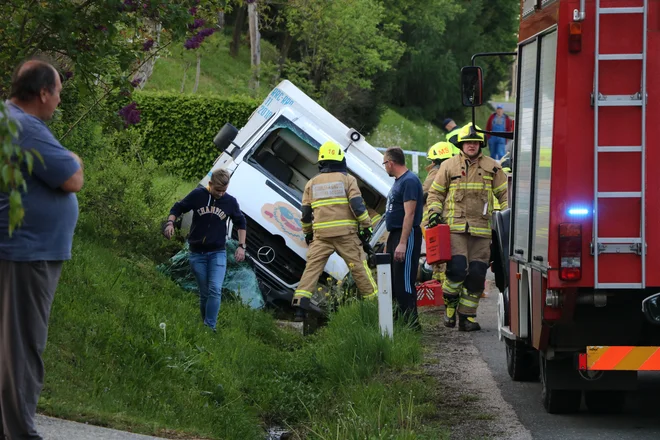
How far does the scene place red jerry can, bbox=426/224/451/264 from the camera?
38.3ft

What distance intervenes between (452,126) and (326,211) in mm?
11262

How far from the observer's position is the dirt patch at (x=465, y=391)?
751cm

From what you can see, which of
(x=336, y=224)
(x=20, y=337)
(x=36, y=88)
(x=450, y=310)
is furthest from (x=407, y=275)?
(x=36, y=88)

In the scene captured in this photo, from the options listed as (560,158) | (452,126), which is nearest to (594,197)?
(560,158)

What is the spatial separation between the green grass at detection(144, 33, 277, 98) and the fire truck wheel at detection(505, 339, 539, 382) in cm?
2071

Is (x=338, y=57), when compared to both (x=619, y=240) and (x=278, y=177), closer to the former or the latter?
(x=278, y=177)

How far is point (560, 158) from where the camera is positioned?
271 inches

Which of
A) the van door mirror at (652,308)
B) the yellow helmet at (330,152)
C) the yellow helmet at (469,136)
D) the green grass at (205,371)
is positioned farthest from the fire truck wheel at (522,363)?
the yellow helmet at (330,152)

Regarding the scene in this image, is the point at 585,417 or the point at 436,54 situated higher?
the point at 436,54

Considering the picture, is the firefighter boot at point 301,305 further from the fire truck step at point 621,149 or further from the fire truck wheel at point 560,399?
the fire truck step at point 621,149

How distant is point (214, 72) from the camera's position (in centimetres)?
3731

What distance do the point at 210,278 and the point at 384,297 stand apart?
5.64ft

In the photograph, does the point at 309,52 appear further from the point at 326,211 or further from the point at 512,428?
the point at 512,428

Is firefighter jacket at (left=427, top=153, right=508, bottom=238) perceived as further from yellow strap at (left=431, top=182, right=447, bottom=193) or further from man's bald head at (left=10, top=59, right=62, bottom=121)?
man's bald head at (left=10, top=59, right=62, bottom=121)
